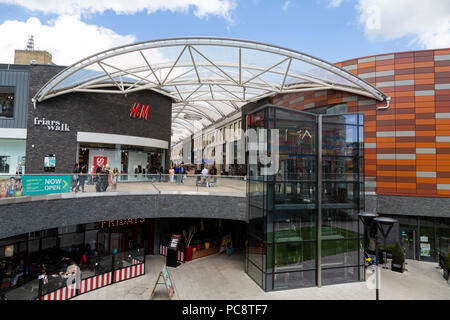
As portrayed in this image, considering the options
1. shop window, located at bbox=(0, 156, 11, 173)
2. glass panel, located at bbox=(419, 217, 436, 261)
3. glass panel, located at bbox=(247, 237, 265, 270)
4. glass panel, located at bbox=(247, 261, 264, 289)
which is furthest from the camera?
shop window, located at bbox=(0, 156, 11, 173)

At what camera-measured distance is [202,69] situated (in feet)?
66.0

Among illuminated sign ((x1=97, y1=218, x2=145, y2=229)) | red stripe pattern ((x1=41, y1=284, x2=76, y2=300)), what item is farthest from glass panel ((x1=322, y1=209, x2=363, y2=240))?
illuminated sign ((x1=97, y1=218, x2=145, y2=229))

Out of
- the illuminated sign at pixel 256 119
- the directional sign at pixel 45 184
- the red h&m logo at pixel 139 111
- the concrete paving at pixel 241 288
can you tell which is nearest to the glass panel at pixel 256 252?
the concrete paving at pixel 241 288

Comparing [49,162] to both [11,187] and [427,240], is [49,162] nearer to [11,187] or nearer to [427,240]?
[11,187]

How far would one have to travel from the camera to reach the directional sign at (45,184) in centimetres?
1042

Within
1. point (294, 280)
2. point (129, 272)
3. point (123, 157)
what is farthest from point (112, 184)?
point (294, 280)

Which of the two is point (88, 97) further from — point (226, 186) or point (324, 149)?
point (324, 149)

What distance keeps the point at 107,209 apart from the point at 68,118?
28.8ft

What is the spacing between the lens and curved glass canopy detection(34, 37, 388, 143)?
15547mm

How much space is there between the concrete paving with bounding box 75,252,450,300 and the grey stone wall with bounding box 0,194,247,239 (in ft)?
10.9

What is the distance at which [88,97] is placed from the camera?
19.0m

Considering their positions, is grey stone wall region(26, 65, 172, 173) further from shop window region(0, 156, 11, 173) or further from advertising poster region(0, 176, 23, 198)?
advertising poster region(0, 176, 23, 198)

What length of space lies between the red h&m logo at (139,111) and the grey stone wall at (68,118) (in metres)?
0.31

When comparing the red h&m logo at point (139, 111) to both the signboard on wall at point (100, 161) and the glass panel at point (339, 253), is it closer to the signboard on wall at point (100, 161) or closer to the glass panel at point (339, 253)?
the signboard on wall at point (100, 161)
